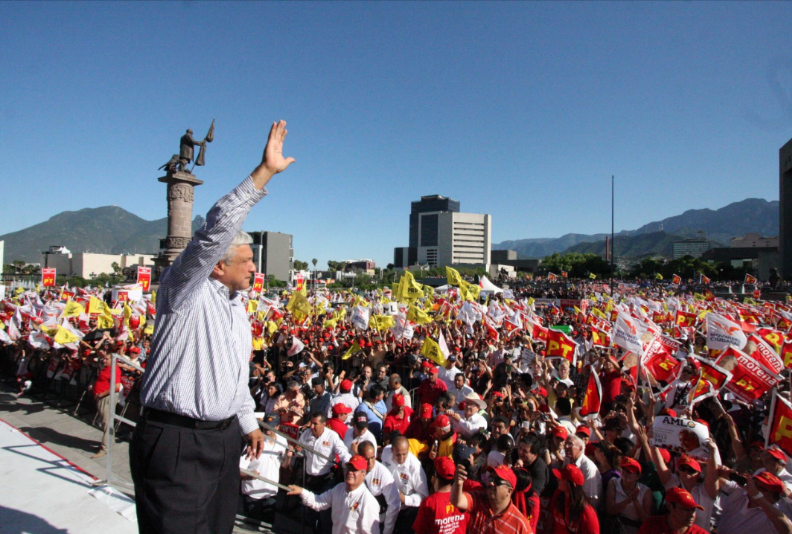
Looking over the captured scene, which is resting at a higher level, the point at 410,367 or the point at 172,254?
the point at 172,254

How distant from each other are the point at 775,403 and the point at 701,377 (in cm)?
170

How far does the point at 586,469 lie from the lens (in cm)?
416

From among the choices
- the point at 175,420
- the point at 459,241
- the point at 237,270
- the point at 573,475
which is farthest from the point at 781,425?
the point at 459,241

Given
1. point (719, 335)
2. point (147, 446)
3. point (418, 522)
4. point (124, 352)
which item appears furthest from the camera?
point (124, 352)

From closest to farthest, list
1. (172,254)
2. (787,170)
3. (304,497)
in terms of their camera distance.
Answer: (304,497) < (172,254) < (787,170)

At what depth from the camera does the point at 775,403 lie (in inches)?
170

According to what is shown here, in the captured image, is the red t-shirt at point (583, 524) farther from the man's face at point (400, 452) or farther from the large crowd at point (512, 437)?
the man's face at point (400, 452)

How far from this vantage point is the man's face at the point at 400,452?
4594 millimetres

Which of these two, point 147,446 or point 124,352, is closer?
point 147,446

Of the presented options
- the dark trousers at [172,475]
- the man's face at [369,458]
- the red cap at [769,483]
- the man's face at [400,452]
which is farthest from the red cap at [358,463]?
the red cap at [769,483]

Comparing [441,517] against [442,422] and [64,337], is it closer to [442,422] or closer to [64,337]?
[442,422]

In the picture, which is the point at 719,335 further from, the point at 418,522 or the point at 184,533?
the point at 184,533

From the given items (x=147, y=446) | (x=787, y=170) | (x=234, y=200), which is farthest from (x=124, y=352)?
(x=787, y=170)

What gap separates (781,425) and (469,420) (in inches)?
128
